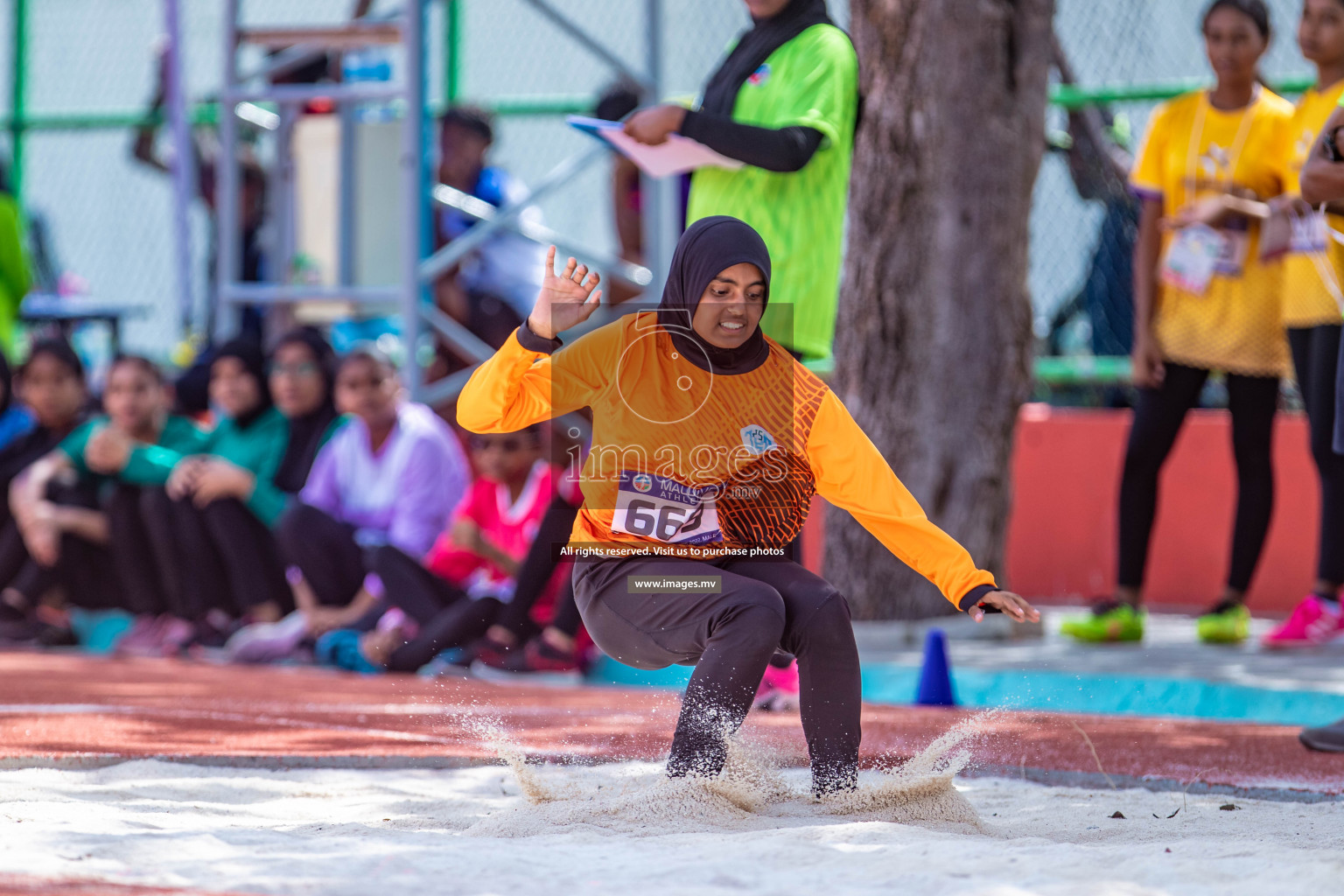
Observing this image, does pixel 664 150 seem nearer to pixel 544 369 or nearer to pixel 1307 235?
pixel 544 369

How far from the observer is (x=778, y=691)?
181 inches

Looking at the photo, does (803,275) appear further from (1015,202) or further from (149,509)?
(149,509)

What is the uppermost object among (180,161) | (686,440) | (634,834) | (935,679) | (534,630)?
(180,161)

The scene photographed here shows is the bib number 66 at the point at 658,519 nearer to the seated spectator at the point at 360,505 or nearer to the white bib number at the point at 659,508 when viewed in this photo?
the white bib number at the point at 659,508

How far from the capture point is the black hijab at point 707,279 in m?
3.09

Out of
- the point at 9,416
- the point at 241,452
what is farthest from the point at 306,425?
the point at 9,416

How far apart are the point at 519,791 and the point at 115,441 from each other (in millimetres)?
4119

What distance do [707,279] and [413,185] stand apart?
13.5 feet

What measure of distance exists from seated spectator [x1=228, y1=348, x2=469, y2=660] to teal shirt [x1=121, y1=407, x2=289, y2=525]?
31 centimetres

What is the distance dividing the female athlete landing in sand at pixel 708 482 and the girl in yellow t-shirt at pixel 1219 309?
2.89m

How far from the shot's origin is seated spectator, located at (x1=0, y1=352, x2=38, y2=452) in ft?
25.4

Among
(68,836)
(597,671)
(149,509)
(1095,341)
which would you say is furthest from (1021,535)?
(68,836)

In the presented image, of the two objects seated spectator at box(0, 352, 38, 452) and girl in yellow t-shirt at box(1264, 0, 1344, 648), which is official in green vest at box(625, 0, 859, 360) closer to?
girl in yellow t-shirt at box(1264, 0, 1344, 648)

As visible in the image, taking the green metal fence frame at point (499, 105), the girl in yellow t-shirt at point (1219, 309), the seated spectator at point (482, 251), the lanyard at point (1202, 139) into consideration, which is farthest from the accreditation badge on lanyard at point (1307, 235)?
the seated spectator at point (482, 251)
